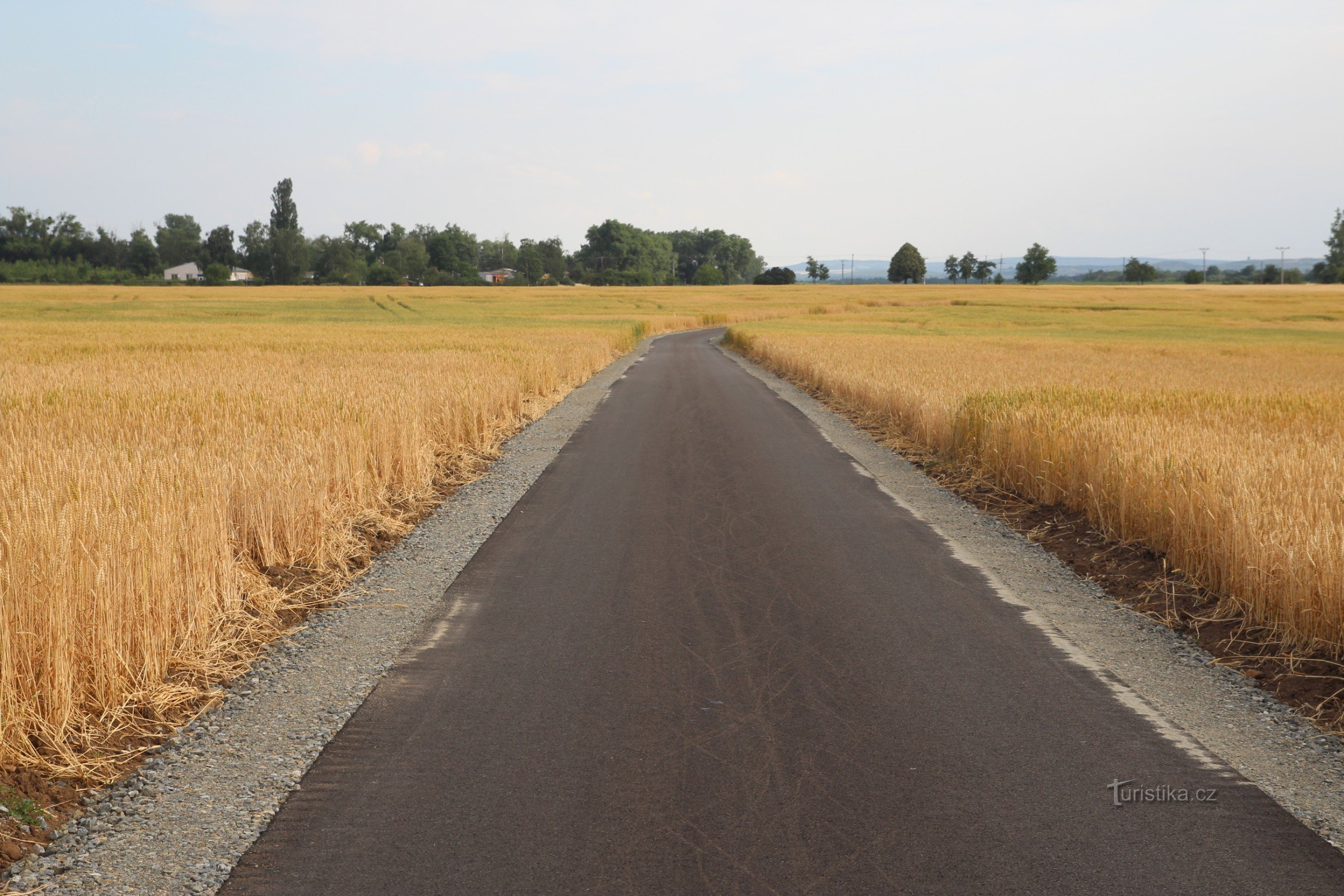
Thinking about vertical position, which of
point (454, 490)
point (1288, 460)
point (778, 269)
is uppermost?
point (778, 269)

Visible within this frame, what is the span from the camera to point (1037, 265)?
568 feet

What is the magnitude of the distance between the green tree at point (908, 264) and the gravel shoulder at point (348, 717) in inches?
7125

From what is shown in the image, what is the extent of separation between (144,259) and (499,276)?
6125 cm

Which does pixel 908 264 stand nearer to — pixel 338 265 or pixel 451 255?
pixel 451 255

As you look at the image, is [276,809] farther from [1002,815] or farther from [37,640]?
[1002,815]

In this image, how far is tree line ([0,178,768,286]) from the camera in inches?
4906

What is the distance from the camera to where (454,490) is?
1072 cm

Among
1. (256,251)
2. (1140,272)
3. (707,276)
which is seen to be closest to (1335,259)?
(1140,272)

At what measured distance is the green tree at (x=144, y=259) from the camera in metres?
126

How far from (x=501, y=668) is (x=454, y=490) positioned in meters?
5.85

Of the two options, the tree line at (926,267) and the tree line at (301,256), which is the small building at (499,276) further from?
the tree line at (926,267)

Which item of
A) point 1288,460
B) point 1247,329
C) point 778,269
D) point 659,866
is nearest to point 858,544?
point 1288,460

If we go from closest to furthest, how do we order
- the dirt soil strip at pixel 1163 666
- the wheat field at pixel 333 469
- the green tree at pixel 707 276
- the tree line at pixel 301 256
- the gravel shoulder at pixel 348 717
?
the gravel shoulder at pixel 348 717 < the dirt soil strip at pixel 1163 666 < the wheat field at pixel 333 469 < the tree line at pixel 301 256 < the green tree at pixel 707 276

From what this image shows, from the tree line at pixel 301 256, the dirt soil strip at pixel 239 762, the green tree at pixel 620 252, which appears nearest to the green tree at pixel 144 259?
the tree line at pixel 301 256
